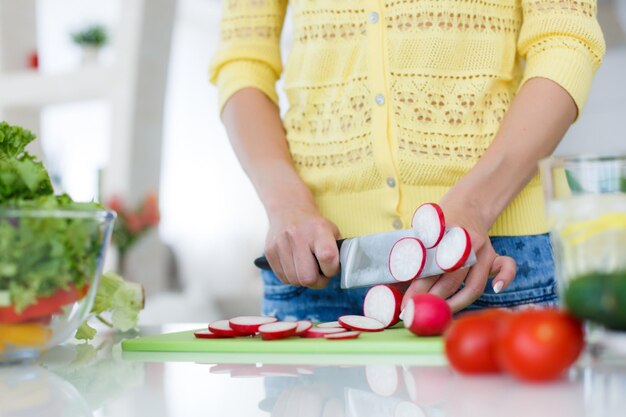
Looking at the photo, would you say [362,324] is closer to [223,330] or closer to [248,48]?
[223,330]

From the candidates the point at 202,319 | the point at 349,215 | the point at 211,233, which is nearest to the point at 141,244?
the point at 202,319

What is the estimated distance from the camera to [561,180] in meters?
0.66

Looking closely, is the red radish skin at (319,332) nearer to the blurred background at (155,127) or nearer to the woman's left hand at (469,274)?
the woman's left hand at (469,274)

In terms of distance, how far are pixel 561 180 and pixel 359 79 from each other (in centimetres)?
68

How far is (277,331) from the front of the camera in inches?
34.8

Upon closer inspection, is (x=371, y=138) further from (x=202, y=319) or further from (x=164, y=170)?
(x=164, y=170)

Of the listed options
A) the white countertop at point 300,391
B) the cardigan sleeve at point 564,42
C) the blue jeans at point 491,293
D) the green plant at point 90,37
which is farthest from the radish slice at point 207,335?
the green plant at point 90,37

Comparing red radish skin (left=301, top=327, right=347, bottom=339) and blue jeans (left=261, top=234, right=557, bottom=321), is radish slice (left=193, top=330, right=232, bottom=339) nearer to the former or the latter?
red radish skin (left=301, top=327, right=347, bottom=339)

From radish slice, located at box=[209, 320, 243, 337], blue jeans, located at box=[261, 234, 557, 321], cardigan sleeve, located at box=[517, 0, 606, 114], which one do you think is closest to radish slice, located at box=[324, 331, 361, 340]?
radish slice, located at box=[209, 320, 243, 337]

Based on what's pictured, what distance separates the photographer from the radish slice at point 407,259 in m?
0.96

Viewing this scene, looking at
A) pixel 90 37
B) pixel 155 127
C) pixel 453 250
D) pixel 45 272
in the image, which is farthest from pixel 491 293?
pixel 90 37

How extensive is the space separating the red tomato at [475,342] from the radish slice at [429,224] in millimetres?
314

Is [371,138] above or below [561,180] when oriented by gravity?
above

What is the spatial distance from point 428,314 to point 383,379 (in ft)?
0.56
